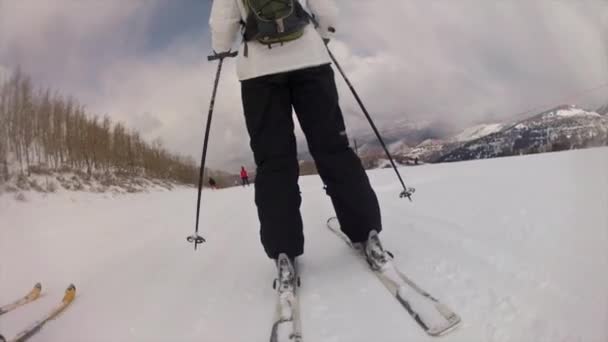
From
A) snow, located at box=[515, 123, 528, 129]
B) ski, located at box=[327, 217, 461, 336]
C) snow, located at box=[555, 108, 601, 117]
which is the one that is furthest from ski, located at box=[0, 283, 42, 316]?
snow, located at box=[515, 123, 528, 129]

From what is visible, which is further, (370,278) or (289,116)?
(289,116)

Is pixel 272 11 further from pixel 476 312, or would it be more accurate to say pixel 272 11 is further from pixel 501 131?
pixel 501 131

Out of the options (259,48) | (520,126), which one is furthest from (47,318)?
(520,126)

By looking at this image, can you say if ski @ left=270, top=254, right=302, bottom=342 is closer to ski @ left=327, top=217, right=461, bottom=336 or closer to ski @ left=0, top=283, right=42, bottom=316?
ski @ left=327, top=217, right=461, bottom=336

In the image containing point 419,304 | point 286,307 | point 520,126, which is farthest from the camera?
point 520,126

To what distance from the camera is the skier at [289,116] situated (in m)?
1.35

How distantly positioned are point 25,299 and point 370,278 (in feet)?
4.28

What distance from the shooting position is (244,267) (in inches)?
64.7

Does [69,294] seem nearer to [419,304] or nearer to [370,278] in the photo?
[370,278]

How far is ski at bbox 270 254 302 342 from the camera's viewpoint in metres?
0.98

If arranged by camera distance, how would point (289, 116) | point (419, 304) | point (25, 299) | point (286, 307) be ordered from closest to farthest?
point (419, 304)
point (286, 307)
point (25, 299)
point (289, 116)

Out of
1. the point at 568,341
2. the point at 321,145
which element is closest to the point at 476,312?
the point at 568,341

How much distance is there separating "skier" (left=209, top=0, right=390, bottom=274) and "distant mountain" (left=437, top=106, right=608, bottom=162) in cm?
71

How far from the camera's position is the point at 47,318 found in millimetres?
1169
